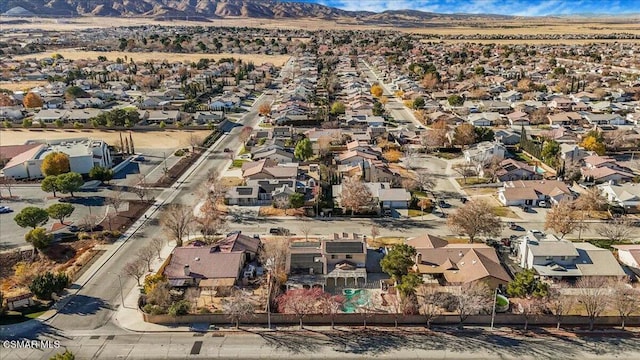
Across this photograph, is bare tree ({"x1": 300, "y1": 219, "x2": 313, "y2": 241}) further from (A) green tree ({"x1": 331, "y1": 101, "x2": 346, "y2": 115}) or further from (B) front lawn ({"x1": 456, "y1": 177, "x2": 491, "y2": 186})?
(A) green tree ({"x1": 331, "y1": 101, "x2": 346, "y2": 115})

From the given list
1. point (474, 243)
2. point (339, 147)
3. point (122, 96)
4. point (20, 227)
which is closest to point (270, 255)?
point (474, 243)

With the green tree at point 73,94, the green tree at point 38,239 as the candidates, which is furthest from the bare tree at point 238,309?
the green tree at point 73,94

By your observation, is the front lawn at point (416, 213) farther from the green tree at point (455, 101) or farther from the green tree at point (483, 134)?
the green tree at point (455, 101)

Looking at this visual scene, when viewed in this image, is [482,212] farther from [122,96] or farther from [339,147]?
[122,96]

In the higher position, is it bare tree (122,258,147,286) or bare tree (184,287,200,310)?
bare tree (122,258,147,286)

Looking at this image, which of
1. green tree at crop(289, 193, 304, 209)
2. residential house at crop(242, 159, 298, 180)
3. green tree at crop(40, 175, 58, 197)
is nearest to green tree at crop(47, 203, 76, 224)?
green tree at crop(40, 175, 58, 197)

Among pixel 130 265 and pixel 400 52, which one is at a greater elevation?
pixel 400 52
